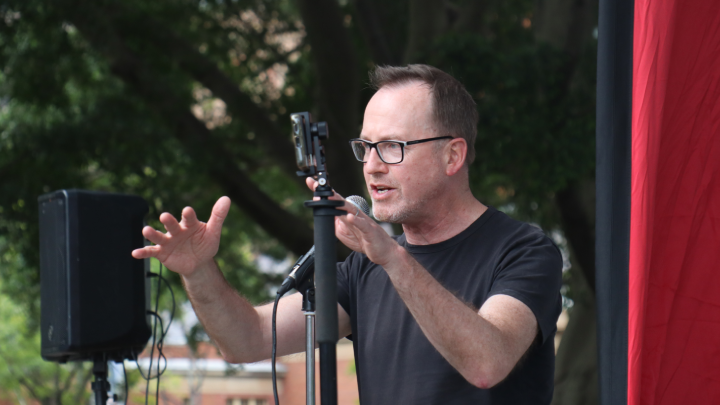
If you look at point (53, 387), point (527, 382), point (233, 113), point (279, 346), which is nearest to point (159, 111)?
point (233, 113)

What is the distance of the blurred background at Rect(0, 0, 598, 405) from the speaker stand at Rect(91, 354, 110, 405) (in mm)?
3588

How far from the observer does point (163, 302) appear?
14688 millimetres

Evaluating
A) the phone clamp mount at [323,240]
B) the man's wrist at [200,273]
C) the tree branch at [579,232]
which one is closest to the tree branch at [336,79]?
the tree branch at [579,232]

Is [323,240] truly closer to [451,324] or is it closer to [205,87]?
[451,324]

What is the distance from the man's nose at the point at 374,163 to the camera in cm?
211

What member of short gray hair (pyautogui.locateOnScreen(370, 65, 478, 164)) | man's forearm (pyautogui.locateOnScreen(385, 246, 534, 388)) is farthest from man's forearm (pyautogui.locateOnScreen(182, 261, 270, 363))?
short gray hair (pyautogui.locateOnScreen(370, 65, 478, 164))

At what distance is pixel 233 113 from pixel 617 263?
6.30 metres

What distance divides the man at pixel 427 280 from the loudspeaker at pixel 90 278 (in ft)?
3.50

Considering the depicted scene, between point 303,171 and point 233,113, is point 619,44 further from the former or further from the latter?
point 233,113

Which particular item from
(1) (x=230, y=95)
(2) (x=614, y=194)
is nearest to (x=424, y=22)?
(1) (x=230, y=95)

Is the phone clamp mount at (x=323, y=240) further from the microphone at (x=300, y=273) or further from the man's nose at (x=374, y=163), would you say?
the man's nose at (x=374, y=163)

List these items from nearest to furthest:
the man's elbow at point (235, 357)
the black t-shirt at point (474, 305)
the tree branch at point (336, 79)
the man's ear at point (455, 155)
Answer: the black t-shirt at point (474, 305) → the man's ear at point (455, 155) → the man's elbow at point (235, 357) → the tree branch at point (336, 79)

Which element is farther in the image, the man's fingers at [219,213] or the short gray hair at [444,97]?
the short gray hair at [444,97]

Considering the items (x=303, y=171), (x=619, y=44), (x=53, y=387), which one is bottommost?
(x=53, y=387)
